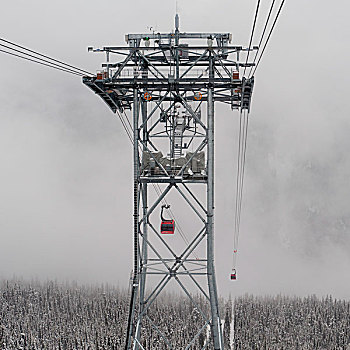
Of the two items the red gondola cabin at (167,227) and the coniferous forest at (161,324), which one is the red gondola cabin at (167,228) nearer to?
the red gondola cabin at (167,227)

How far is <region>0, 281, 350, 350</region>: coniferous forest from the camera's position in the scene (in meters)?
130

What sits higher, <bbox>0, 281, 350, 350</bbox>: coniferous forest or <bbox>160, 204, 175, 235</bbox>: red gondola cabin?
<bbox>160, 204, 175, 235</bbox>: red gondola cabin

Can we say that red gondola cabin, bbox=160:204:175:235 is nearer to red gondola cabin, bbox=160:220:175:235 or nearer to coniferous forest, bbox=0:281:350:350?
red gondola cabin, bbox=160:220:175:235

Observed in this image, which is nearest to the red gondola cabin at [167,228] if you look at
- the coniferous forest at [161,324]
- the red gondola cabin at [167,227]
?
the red gondola cabin at [167,227]

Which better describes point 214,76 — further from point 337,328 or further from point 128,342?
point 337,328

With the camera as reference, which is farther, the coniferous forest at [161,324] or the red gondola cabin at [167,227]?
the coniferous forest at [161,324]

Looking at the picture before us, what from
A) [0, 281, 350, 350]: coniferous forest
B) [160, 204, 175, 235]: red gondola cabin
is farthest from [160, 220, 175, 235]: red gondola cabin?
[0, 281, 350, 350]: coniferous forest

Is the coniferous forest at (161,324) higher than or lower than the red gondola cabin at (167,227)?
lower

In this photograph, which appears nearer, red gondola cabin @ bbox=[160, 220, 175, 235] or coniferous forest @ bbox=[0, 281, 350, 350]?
red gondola cabin @ bbox=[160, 220, 175, 235]

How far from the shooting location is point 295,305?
195125mm

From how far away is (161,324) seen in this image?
467 feet

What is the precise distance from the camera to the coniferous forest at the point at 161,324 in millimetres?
129500

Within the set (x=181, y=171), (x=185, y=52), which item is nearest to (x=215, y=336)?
(x=181, y=171)

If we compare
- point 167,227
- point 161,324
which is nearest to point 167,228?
point 167,227
